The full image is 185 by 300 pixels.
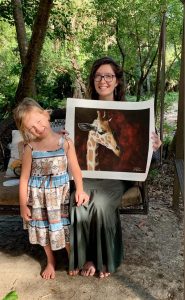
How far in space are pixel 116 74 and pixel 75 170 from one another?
0.79 metres

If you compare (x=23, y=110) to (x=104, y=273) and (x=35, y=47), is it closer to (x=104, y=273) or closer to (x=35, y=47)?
(x=104, y=273)

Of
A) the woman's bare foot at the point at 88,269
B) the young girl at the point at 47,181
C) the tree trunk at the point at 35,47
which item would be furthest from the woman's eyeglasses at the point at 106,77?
the tree trunk at the point at 35,47

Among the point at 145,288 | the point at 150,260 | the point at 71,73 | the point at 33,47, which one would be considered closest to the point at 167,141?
the point at 33,47

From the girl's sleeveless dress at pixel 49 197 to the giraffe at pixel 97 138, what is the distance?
0.82 ft

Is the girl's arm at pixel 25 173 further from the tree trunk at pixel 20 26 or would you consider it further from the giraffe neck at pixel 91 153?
the tree trunk at pixel 20 26

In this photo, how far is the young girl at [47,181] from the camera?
8.40 ft

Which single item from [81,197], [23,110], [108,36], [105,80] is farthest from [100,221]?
[108,36]

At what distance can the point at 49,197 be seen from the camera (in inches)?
102

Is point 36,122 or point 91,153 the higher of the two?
point 36,122

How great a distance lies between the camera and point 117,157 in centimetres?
281

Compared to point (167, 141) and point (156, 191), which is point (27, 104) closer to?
point (156, 191)

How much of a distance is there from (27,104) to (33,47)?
147 inches

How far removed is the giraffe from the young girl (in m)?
0.21

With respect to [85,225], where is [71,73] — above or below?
above
